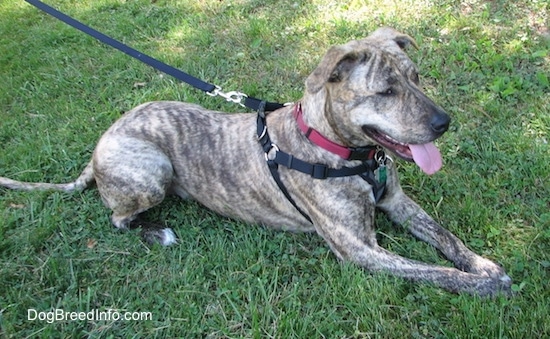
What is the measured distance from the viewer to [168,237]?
12.8ft

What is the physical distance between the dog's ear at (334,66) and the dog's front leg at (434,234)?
105 cm

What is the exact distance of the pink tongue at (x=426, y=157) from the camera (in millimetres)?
3096

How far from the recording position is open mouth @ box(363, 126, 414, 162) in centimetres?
312

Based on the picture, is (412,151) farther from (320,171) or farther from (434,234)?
(434,234)

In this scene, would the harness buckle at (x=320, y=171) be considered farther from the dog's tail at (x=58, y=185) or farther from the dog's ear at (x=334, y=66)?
the dog's tail at (x=58, y=185)

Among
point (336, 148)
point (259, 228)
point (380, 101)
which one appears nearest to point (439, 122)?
point (380, 101)

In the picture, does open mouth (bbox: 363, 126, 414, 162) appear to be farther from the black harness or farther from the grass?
the grass

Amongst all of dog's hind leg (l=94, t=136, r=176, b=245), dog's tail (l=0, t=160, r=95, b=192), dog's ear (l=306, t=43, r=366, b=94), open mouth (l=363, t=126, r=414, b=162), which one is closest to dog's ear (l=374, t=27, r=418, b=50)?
dog's ear (l=306, t=43, r=366, b=94)

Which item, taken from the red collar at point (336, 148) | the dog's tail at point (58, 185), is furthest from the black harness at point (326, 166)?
the dog's tail at point (58, 185)

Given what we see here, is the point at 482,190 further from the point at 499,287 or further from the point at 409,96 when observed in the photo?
the point at 409,96

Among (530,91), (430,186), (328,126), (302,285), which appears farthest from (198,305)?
(530,91)

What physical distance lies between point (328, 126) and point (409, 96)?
0.53 m

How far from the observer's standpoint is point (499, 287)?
3.04 metres

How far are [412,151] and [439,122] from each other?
0.25m
